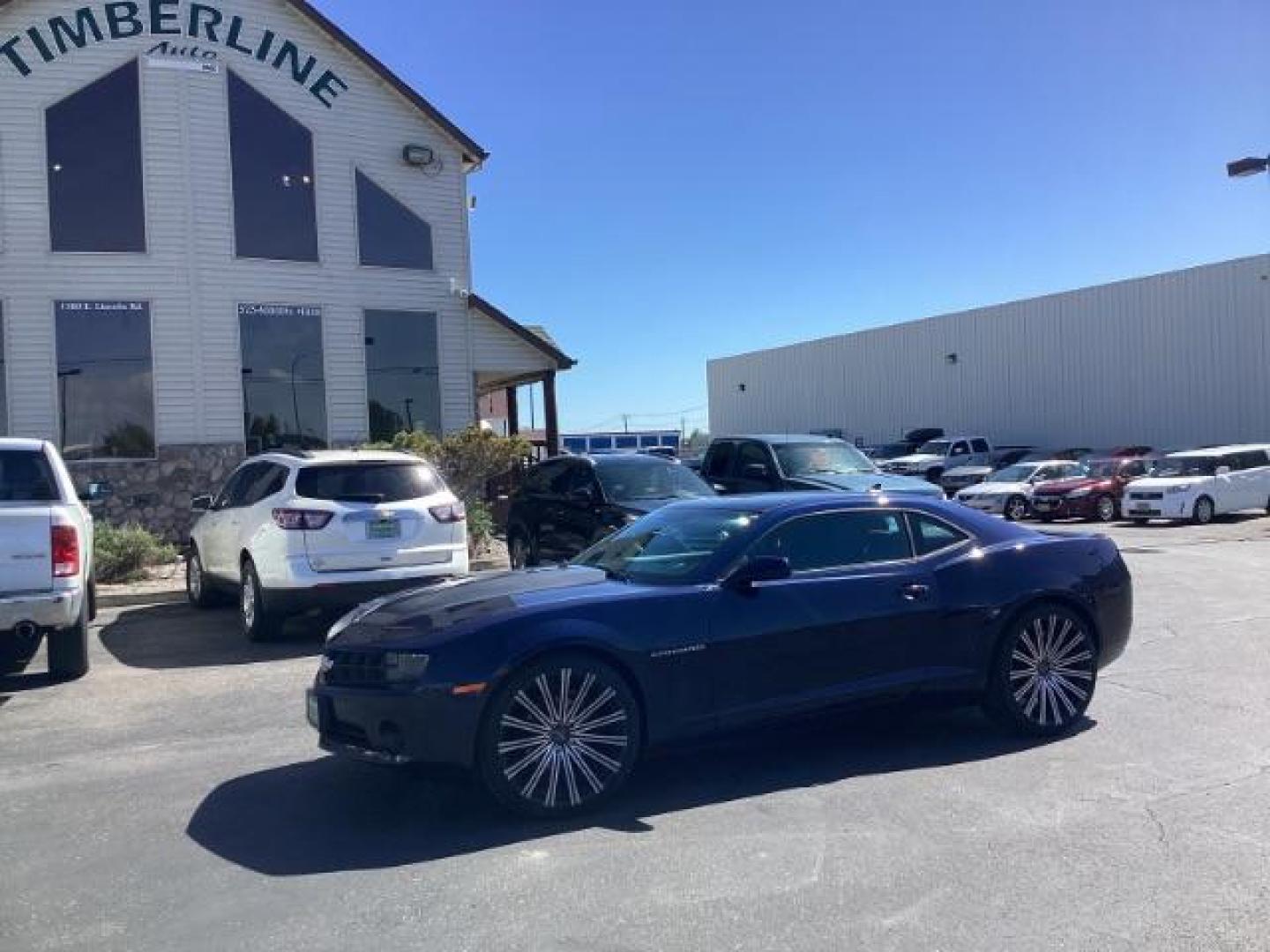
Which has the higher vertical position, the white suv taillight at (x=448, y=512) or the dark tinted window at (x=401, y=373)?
the dark tinted window at (x=401, y=373)

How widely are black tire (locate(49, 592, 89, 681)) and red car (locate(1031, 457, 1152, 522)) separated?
22203 millimetres

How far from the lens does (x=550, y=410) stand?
2052 centimetres

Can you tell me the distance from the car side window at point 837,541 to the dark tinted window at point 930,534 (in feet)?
0.22

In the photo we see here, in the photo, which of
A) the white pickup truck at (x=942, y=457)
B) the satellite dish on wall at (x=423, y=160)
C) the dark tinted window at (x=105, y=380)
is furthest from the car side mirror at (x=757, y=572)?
the white pickup truck at (x=942, y=457)

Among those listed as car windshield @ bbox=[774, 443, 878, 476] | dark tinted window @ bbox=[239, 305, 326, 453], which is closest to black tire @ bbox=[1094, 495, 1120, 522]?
car windshield @ bbox=[774, 443, 878, 476]

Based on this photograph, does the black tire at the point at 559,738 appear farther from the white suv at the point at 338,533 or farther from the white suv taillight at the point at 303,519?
the white suv taillight at the point at 303,519

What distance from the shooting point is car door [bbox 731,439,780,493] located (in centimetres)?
1555

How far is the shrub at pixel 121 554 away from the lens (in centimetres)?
1395

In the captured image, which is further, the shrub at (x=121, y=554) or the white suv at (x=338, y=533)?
the shrub at (x=121, y=554)

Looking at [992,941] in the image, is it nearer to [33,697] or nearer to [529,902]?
[529,902]

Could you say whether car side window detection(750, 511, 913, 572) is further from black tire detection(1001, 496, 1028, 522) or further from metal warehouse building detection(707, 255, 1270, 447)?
metal warehouse building detection(707, 255, 1270, 447)

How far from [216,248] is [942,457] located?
2402 centimetres

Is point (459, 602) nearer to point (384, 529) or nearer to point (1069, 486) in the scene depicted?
point (384, 529)

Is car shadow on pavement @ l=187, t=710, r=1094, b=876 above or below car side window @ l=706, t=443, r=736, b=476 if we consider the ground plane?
below
